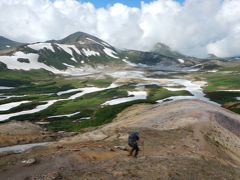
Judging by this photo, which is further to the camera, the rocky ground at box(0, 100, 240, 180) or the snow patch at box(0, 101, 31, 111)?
the snow patch at box(0, 101, 31, 111)

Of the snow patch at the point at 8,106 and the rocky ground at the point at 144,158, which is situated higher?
the rocky ground at the point at 144,158

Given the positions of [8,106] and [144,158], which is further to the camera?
[8,106]

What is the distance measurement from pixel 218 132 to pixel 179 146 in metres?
10.7

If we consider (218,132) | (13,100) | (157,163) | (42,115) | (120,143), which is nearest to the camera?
(157,163)

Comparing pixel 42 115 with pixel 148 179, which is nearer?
pixel 148 179

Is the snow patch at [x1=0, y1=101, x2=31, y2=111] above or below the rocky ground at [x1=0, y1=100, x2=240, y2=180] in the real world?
below

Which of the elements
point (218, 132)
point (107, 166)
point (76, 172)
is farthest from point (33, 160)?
point (218, 132)

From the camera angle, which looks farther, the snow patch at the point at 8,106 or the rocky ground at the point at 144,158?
the snow patch at the point at 8,106

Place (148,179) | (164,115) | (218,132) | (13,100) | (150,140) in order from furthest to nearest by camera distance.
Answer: (13,100), (164,115), (218,132), (150,140), (148,179)

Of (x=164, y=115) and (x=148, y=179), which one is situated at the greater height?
(x=164, y=115)

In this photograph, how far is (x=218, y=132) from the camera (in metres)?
29.1

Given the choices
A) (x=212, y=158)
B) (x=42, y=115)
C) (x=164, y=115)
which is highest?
(x=164, y=115)

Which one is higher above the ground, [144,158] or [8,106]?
[144,158]

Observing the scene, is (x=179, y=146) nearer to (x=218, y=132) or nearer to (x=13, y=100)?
(x=218, y=132)
